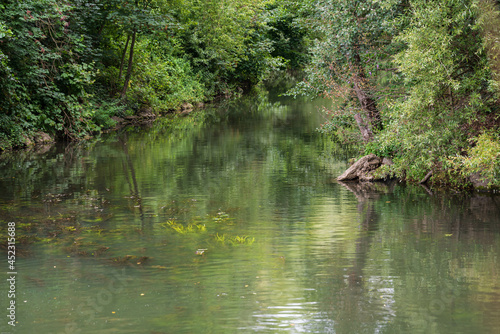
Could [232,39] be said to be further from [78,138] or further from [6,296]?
[6,296]

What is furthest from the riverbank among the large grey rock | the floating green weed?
the floating green weed

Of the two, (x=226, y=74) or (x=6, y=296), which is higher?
(x=226, y=74)

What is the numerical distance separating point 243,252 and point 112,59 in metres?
20.4

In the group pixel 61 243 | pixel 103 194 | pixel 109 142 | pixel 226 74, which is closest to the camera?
pixel 61 243

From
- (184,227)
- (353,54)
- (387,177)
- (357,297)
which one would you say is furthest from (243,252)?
(353,54)

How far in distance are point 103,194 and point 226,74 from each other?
2903cm

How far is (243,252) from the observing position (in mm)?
8492

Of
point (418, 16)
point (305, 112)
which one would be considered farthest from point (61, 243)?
point (305, 112)

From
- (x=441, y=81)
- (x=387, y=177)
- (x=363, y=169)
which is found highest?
(x=441, y=81)

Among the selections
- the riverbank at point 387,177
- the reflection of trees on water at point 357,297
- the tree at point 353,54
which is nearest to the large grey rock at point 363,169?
the riverbank at point 387,177

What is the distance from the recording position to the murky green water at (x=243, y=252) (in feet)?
20.6

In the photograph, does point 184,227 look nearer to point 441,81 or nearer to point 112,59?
point 441,81

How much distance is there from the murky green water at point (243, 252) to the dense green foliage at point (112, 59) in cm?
384

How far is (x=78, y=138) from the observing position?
72.0 ft
